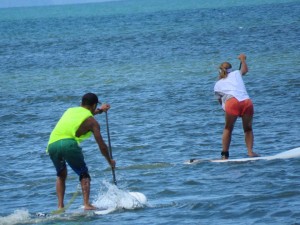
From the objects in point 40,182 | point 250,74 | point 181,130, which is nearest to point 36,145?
point 181,130

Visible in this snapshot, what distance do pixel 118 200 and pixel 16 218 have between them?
1374 millimetres

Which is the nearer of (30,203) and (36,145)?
(30,203)

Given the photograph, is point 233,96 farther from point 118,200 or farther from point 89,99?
point 89,99

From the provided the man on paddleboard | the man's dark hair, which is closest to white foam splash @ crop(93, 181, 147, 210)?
the man on paddleboard

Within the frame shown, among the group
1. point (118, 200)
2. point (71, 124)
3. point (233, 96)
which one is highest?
point (71, 124)

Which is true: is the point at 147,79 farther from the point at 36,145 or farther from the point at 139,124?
the point at 36,145

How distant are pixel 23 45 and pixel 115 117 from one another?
3982cm

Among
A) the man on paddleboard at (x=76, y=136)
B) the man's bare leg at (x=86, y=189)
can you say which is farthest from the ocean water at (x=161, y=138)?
the man on paddleboard at (x=76, y=136)

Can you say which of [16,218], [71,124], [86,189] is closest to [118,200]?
[86,189]

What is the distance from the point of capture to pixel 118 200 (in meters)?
12.6

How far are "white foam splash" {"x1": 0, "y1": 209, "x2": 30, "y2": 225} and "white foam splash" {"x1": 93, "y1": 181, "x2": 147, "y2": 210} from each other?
3.26ft

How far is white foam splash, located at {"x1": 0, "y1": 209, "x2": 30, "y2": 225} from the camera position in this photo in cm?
1180

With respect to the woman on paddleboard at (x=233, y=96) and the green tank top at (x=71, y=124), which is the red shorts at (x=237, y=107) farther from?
the green tank top at (x=71, y=124)

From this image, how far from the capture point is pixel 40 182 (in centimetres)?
1473
